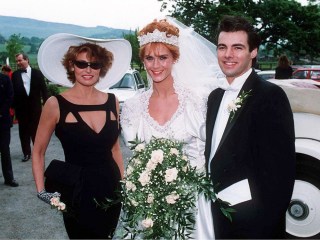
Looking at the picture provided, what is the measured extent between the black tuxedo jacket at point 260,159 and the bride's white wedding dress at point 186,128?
1.34ft

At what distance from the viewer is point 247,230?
233 cm

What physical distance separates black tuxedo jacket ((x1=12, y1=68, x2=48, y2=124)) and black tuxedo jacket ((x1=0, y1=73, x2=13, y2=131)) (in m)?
1.38

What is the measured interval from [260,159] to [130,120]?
118cm

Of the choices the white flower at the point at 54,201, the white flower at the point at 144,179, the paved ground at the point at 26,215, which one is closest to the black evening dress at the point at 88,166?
the white flower at the point at 54,201

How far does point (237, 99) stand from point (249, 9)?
123 ft

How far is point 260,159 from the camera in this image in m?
2.17

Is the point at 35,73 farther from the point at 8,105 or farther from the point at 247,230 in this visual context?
the point at 247,230

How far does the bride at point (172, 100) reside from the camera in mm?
2828

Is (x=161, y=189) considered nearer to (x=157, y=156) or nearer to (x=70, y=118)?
(x=157, y=156)

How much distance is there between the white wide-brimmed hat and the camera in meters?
2.83

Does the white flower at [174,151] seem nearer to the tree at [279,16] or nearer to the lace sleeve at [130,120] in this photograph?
the lace sleeve at [130,120]

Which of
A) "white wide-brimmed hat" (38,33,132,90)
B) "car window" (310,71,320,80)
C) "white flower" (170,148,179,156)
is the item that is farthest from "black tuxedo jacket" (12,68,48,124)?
"car window" (310,71,320,80)

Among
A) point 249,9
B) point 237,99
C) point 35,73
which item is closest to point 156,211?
→ point 237,99

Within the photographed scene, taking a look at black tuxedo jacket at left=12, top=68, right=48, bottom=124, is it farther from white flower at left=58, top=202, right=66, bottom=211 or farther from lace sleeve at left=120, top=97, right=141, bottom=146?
white flower at left=58, top=202, right=66, bottom=211
